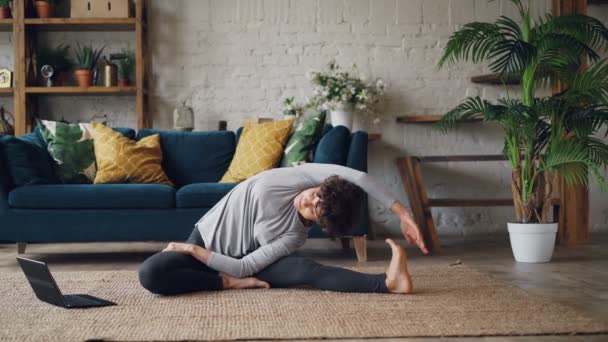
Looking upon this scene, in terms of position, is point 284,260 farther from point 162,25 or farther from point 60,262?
point 162,25

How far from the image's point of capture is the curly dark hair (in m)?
2.59

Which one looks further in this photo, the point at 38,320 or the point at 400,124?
the point at 400,124

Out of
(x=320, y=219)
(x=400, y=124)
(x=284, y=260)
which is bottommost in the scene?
(x=284, y=260)

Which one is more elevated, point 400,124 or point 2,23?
point 2,23

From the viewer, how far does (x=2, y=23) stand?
5316 millimetres

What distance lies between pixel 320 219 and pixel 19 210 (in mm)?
2183

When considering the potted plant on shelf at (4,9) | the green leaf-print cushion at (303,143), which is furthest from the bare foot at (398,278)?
the potted plant on shelf at (4,9)

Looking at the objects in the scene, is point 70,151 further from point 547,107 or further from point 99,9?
point 547,107

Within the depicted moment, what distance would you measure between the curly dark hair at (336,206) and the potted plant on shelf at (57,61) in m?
3.53

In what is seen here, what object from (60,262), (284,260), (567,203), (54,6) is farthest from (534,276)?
(54,6)

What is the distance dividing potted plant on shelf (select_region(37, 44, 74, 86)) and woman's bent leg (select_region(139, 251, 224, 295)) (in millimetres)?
3127

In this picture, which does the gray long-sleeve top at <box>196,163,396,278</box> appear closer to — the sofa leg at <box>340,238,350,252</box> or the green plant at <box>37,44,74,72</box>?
the sofa leg at <box>340,238,350,252</box>

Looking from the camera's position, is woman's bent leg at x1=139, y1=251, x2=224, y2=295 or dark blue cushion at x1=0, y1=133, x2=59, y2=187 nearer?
woman's bent leg at x1=139, y1=251, x2=224, y2=295

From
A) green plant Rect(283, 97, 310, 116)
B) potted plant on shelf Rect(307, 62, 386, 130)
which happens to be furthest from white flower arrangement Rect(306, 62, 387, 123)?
green plant Rect(283, 97, 310, 116)
